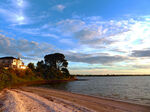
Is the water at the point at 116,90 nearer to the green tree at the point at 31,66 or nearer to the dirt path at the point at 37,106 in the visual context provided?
the dirt path at the point at 37,106

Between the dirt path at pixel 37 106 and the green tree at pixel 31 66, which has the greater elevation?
the green tree at pixel 31 66

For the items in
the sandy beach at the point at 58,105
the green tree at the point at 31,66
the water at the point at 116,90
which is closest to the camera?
the sandy beach at the point at 58,105

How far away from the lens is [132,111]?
1446 centimetres

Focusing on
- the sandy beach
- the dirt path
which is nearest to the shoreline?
the sandy beach

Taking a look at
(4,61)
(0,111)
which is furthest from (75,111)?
(4,61)

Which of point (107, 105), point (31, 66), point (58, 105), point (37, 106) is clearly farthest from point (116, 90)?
point (31, 66)

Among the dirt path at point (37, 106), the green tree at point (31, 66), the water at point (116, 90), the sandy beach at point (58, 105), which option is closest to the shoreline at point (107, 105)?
the sandy beach at point (58, 105)

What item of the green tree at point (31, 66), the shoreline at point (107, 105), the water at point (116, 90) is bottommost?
the water at point (116, 90)

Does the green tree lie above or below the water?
above

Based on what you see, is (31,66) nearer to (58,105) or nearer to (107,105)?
(107,105)

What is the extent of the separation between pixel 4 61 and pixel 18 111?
88950 millimetres

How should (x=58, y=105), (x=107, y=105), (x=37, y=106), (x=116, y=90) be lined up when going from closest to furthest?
1. (x=37, y=106)
2. (x=58, y=105)
3. (x=107, y=105)
4. (x=116, y=90)

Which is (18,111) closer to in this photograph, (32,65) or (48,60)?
(32,65)

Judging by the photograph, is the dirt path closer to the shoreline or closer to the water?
the shoreline
